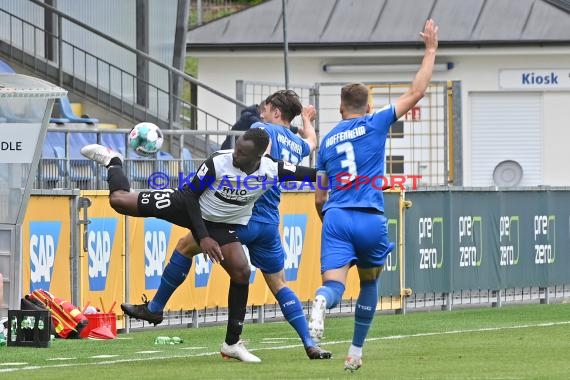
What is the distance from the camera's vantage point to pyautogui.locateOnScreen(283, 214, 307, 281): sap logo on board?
1792 cm

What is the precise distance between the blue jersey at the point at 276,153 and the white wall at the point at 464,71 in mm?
29536

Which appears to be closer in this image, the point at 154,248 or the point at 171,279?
the point at 171,279

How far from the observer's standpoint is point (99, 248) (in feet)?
51.6

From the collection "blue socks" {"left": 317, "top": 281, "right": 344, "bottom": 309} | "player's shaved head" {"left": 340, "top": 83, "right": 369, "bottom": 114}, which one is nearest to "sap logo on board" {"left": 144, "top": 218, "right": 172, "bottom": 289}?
"player's shaved head" {"left": 340, "top": 83, "right": 369, "bottom": 114}

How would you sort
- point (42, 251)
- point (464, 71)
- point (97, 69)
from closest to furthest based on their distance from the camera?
point (42, 251)
point (97, 69)
point (464, 71)

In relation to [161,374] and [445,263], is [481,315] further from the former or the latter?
[161,374]

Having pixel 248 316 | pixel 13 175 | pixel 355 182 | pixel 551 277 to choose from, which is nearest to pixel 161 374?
pixel 355 182

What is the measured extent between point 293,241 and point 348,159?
6850 millimetres

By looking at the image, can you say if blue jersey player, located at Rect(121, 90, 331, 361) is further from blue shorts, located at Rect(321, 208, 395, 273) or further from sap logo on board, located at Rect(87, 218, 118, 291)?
sap logo on board, located at Rect(87, 218, 118, 291)

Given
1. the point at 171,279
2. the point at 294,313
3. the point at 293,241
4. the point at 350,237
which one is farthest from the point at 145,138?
the point at 293,241

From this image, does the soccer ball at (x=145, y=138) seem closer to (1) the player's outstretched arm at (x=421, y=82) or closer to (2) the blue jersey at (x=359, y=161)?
(2) the blue jersey at (x=359, y=161)

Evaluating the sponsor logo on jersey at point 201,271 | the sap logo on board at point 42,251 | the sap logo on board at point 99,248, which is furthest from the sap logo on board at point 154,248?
the sap logo on board at point 42,251

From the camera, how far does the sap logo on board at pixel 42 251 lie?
14.9m

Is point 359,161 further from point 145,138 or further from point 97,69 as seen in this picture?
point 97,69
